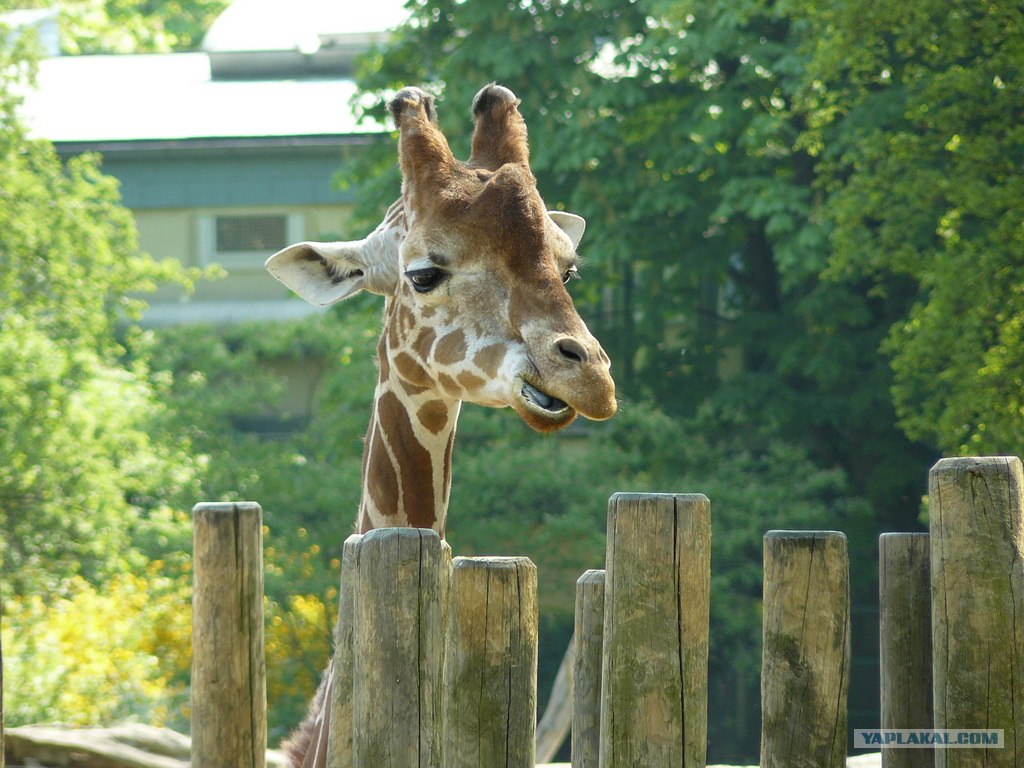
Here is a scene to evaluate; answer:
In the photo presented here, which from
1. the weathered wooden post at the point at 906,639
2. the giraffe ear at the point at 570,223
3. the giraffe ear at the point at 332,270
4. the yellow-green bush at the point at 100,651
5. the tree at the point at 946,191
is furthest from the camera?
the yellow-green bush at the point at 100,651

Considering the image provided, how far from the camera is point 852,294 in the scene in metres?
14.2

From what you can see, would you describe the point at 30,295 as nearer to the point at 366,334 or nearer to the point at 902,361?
the point at 366,334

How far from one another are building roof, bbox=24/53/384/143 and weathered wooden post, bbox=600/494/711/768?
602 inches

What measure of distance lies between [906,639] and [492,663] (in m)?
1.02

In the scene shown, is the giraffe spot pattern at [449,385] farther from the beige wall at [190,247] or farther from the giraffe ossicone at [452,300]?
the beige wall at [190,247]

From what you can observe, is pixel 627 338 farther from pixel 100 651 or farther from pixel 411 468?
pixel 411 468

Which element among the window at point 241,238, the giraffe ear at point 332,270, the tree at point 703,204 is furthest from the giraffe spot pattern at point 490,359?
the window at point 241,238

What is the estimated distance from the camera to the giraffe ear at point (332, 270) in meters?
4.23

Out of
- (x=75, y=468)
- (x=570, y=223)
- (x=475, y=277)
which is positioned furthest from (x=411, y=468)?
(x=75, y=468)

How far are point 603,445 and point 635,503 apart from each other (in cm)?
1106

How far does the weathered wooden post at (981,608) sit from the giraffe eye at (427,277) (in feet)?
5.38

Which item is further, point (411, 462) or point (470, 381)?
point (411, 462)

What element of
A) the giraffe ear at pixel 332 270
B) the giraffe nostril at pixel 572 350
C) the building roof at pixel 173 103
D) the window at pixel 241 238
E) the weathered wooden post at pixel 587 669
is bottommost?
the weathered wooden post at pixel 587 669

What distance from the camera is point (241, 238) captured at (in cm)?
1969
